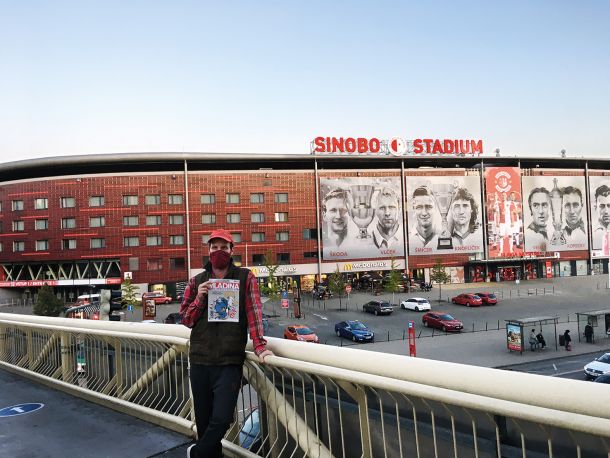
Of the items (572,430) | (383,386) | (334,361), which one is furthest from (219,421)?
(572,430)

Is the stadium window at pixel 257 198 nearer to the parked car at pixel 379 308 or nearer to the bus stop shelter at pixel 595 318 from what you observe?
the parked car at pixel 379 308

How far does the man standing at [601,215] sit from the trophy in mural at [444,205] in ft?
83.9

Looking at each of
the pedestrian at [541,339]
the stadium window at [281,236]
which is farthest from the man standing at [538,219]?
the pedestrian at [541,339]

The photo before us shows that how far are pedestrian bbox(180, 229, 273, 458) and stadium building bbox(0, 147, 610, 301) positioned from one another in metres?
65.5

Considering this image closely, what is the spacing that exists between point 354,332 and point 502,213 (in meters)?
47.1

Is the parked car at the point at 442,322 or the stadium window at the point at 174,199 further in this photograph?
the stadium window at the point at 174,199

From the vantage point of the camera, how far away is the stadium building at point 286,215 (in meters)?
69.4

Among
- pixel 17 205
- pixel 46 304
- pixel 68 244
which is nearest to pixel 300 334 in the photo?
pixel 46 304

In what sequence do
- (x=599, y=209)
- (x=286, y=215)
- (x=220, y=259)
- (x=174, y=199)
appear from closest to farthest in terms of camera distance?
(x=220, y=259) → (x=174, y=199) → (x=286, y=215) → (x=599, y=209)

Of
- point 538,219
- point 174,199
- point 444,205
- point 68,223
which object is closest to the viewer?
point 174,199

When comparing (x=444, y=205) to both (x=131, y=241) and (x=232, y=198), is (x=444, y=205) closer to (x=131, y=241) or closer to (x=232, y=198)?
(x=232, y=198)

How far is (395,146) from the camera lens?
244 ft

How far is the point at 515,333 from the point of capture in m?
31.6

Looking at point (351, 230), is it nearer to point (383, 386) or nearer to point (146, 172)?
point (146, 172)
